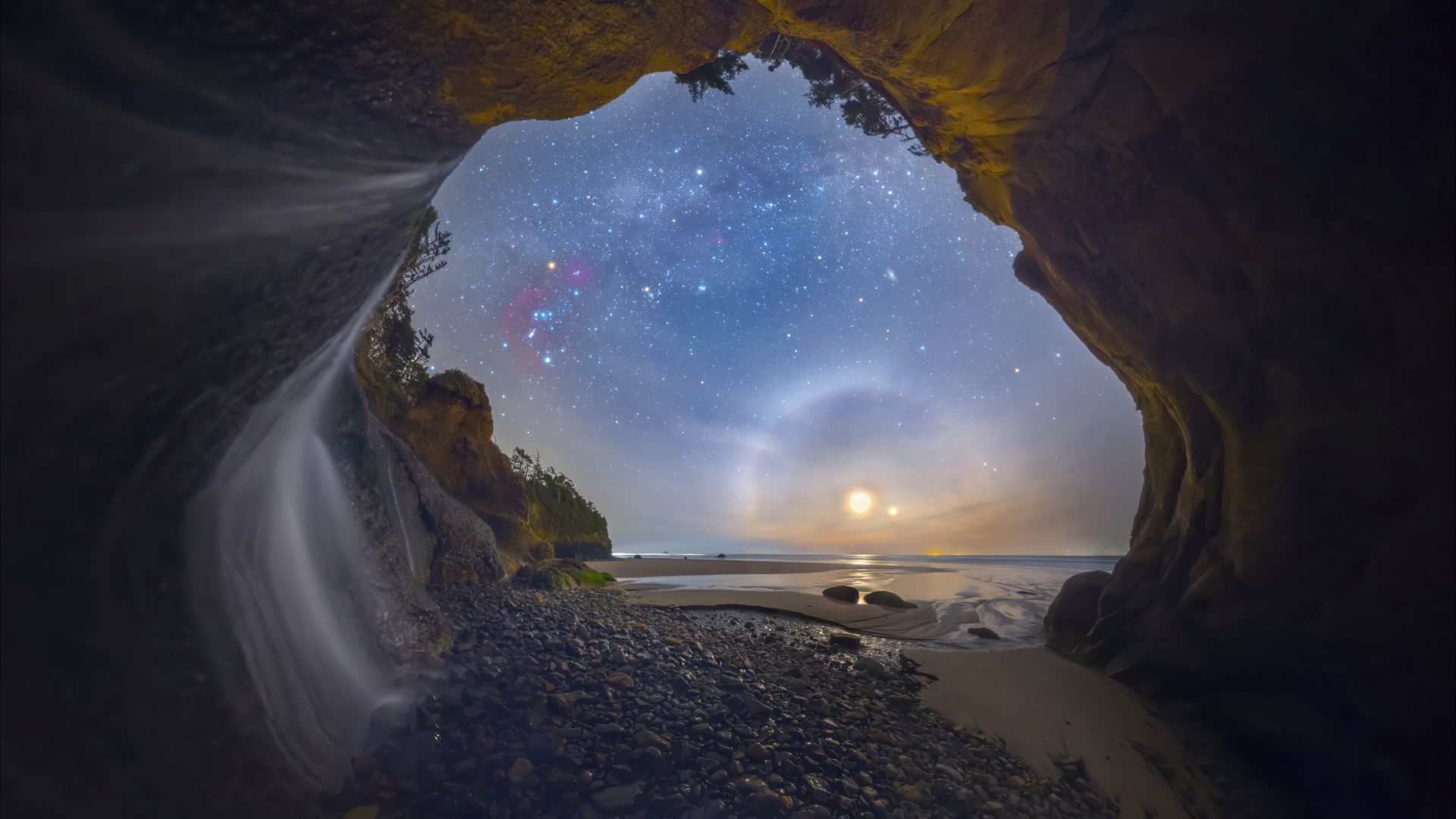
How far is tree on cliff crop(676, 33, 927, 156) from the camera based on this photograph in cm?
739

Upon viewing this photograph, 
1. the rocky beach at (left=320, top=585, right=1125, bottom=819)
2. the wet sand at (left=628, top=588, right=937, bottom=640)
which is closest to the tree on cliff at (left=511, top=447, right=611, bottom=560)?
the wet sand at (left=628, top=588, right=937, bottom=640)

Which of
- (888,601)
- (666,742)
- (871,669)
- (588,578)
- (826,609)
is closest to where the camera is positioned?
(666,742)

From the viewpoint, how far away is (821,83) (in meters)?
8.09

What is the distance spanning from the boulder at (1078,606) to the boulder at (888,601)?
2480 mm

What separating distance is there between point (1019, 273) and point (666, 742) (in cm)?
844

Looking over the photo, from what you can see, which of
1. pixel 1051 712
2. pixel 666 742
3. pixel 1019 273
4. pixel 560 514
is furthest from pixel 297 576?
pixel 560 514

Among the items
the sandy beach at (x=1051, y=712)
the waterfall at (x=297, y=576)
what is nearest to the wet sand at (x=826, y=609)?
the sandy beach at (x=1051, y=712)

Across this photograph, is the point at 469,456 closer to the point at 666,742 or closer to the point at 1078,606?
the point at 666,742

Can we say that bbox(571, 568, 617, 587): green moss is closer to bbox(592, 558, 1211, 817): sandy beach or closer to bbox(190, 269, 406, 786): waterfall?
bbox(592, 558, 1211, 817): sandy beach

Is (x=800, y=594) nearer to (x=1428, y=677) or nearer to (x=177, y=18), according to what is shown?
(x=1428, y=677)

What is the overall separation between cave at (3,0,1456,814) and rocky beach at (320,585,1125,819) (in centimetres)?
82

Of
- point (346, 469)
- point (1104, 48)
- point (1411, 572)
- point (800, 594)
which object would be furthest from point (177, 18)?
point (800, 594)

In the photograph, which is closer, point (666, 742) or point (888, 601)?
point (666, 742)

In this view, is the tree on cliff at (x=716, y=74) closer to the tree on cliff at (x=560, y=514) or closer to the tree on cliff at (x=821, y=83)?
the tree on cliff at (x=821, y=83)
